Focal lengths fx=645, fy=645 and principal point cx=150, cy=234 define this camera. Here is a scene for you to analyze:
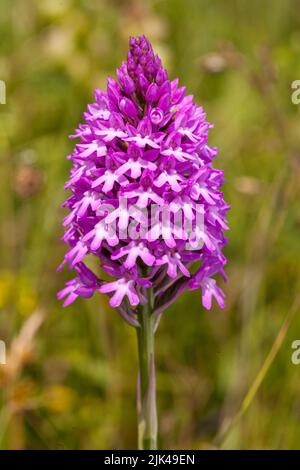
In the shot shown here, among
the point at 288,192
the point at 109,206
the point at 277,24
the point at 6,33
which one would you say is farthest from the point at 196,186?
the point at 6,33

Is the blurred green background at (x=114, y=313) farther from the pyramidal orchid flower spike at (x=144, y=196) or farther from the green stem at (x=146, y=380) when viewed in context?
the pyramidal orchid flower spike at (x=144, y=196)

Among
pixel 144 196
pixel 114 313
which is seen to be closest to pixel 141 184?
pixel 144 196

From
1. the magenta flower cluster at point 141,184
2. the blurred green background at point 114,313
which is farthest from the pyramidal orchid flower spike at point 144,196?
the blurred green background at point 114,313

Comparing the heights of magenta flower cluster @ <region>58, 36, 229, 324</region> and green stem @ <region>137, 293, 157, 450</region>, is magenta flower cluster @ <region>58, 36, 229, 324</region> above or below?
above

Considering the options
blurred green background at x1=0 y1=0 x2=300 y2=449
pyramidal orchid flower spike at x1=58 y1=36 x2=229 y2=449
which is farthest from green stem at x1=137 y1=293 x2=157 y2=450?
blurred green background at x1=0 y1=0 x2=300 y2=449

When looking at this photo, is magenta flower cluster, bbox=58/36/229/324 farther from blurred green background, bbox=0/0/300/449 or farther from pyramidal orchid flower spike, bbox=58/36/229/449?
blurred green background, bbox=0/0/300/449

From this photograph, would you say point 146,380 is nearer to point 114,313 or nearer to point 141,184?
point 141,184
